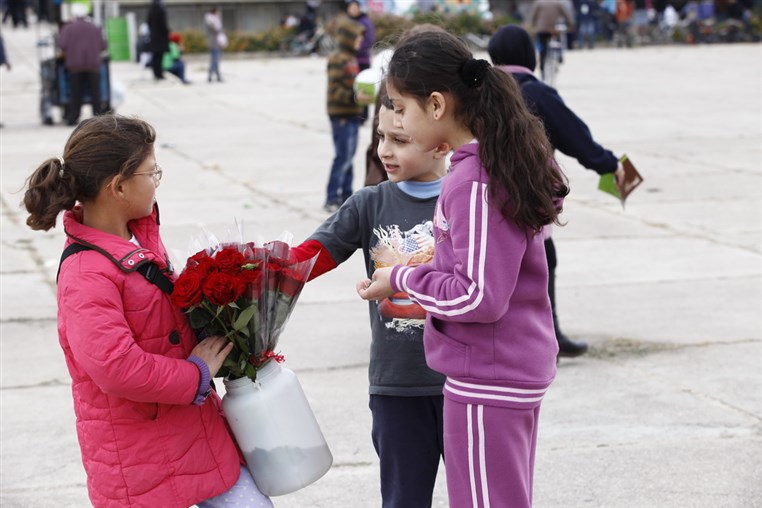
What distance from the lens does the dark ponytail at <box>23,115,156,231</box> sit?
2.68 m

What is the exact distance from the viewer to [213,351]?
2.78 meters

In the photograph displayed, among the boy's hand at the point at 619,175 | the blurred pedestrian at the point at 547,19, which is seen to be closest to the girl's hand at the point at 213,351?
the boy's hand at the point at 619,175

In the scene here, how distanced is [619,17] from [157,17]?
16.6 m

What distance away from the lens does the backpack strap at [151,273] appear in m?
2.72

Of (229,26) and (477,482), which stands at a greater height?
(477,482)

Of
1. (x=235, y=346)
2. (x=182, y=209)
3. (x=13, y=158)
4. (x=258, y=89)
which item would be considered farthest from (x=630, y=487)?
(x=258, y=89)

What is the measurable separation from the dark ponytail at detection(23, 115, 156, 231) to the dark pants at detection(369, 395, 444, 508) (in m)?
1.00

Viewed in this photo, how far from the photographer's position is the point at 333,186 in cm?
993

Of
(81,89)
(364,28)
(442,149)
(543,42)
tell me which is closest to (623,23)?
(543,42)

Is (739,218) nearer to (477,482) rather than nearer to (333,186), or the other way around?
(333,186)

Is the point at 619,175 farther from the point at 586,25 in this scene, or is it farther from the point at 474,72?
the point at 586,25

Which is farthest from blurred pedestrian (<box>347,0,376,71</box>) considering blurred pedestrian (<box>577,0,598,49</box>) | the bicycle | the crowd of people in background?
blurred pedestrian (<box>577,0,598,49</box>)

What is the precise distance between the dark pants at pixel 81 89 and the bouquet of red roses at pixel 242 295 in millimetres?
13923

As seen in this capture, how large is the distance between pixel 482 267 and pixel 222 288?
616 millimetres
